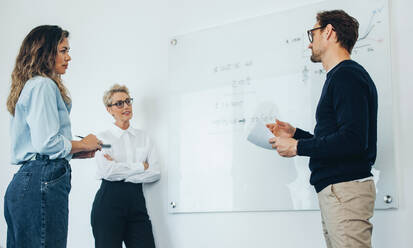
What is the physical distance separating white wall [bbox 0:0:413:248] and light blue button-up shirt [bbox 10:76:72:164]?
4.18 feet

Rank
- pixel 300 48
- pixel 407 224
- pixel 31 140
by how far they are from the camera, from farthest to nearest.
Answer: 1. pixel 300 48
2. pixel 407 224
3. pixel 31 140

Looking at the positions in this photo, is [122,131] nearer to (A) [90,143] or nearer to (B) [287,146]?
(A) [90,143]

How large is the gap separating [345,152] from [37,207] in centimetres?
120

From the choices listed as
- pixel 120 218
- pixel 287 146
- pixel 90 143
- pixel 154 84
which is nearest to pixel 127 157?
pixel 120 218

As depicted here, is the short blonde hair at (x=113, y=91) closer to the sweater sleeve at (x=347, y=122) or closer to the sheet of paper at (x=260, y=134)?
the sheet of paper at (x=260, y=134)

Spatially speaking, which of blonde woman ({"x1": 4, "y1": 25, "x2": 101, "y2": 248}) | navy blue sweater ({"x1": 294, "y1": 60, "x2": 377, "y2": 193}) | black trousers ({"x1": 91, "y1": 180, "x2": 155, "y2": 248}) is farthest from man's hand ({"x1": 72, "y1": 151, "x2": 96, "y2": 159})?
navy blue sweater ({"x1": 294, "y1": 60, "x2": 377, "y2": 193})

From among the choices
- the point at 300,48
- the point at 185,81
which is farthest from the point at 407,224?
the point at 185,81

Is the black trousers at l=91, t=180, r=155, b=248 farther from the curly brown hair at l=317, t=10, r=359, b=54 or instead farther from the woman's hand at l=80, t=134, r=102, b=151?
the curly brown hair at l=317, t=10, r=359, b=54

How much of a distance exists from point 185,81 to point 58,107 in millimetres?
1313

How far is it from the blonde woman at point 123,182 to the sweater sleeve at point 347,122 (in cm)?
151

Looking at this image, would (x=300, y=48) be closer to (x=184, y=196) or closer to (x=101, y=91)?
(x=184, y=196)

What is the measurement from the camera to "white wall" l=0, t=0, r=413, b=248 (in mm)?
2363

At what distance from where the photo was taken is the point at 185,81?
3.17 m

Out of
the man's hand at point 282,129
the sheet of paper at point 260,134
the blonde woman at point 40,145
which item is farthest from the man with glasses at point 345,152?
the blonde woman at point 40,145
